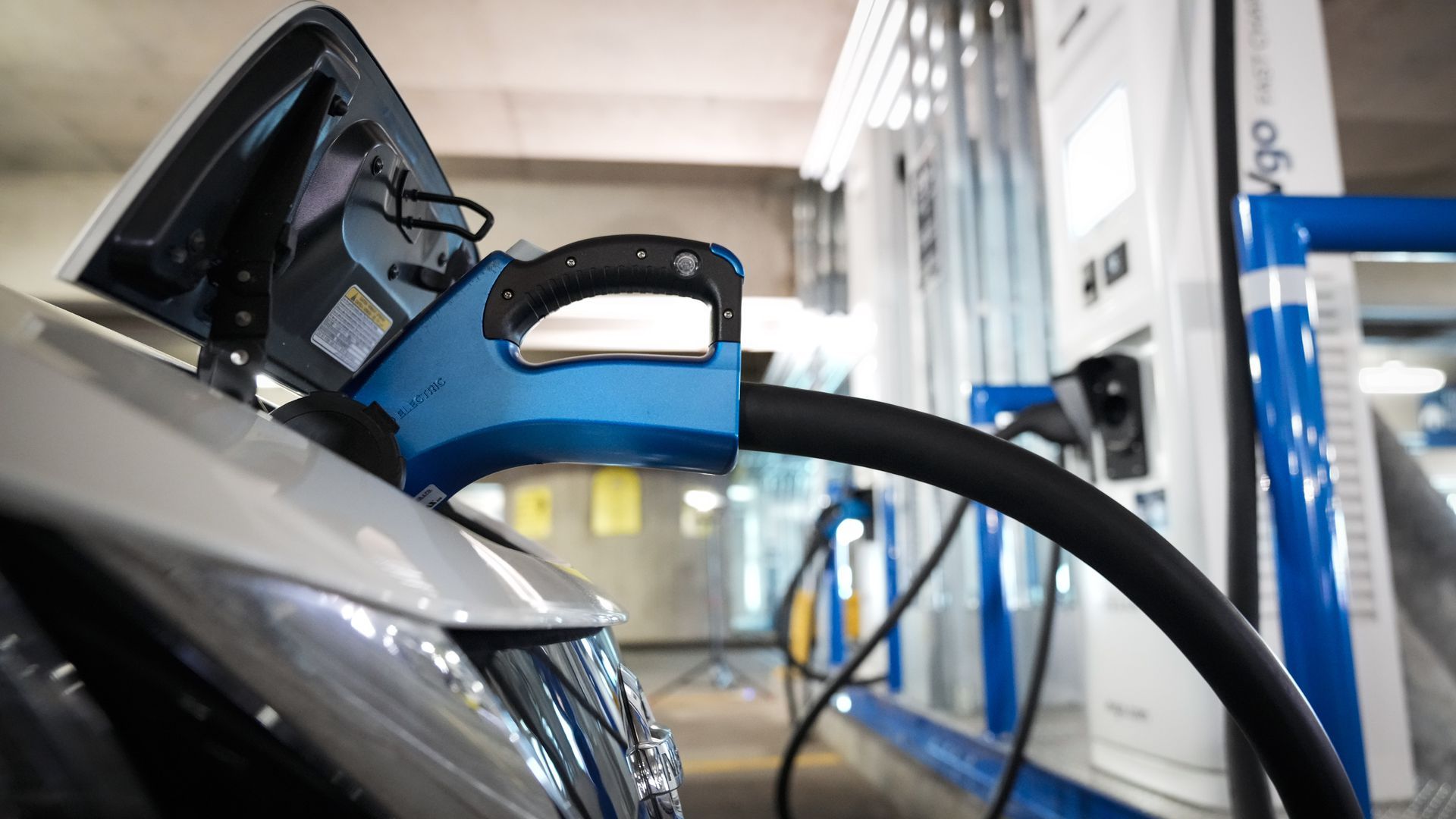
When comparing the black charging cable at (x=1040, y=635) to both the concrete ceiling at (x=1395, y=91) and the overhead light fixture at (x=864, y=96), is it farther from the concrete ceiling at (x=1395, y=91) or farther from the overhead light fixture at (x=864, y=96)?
the concrete ceiling at (x=1395, y=91)

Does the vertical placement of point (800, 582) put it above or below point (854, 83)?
below

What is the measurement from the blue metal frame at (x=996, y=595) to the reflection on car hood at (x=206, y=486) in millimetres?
1929

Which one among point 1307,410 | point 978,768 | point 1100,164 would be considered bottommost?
point 978,768

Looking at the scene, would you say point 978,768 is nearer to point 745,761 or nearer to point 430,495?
point 745,761

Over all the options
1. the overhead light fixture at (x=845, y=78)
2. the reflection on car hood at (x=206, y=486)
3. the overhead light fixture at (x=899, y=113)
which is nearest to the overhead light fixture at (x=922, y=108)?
the overhead light fixture at (x=899, y=113)

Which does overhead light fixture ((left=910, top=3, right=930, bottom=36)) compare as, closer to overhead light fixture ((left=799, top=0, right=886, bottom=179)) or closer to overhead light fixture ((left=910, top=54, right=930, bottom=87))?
overhead light fixture ((left=910, top=54, right=930, bottom=87))

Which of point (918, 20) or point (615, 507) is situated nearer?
point (918, 20)

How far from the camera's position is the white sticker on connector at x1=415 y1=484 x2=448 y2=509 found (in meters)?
0.47

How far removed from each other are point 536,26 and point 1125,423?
353 cm

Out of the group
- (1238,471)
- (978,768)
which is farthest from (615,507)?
(1238,471)

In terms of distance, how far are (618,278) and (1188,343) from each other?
4.07 feet

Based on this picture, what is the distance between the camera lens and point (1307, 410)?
3.08 ft

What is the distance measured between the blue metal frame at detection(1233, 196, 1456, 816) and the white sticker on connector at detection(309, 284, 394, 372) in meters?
0.90

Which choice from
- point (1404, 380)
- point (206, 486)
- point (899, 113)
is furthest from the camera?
point (1404, 380)
